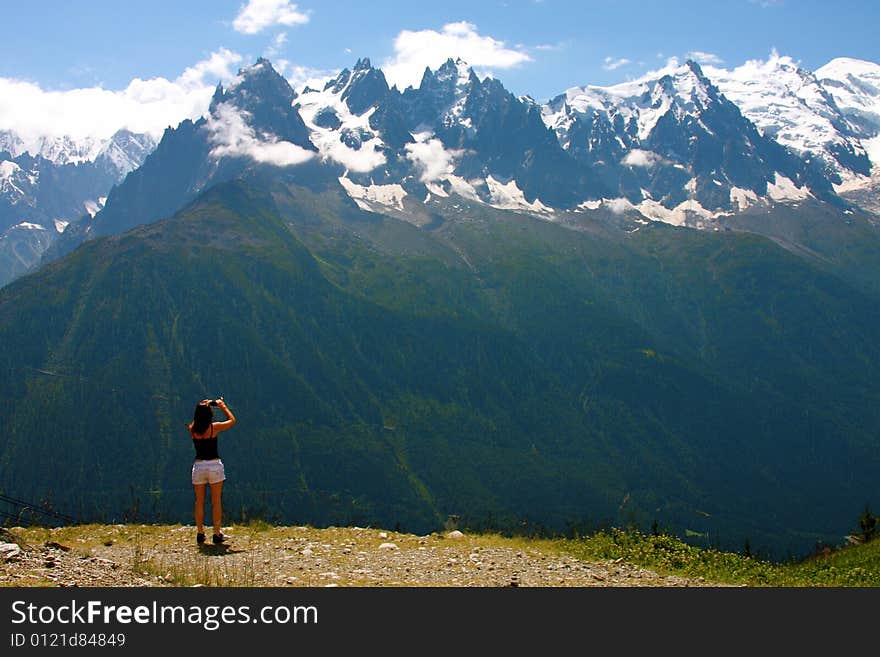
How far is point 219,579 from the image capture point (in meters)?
21.1

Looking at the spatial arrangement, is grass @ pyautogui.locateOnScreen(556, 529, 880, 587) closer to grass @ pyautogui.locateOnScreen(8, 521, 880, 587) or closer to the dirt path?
grass @ pyautogui.locateOnScreen(8, 521, 880, 587)

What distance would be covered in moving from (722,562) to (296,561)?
556 inches

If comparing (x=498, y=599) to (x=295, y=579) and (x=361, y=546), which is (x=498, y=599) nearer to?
(x=295, y=579)

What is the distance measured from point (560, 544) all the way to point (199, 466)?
13.5 metres

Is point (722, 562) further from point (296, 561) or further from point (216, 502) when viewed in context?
point (216, 502)

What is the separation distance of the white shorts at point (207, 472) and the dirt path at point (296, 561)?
2.27m

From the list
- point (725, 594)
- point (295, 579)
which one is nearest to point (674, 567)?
point (725, 594)

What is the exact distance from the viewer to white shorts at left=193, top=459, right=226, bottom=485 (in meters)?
27.6

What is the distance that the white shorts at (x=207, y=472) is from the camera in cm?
2761

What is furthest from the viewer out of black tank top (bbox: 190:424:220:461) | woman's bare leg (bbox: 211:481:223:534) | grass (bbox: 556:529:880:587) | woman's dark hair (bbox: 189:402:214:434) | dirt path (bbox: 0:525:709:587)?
black tank top (bbox: 190:424:220:461)

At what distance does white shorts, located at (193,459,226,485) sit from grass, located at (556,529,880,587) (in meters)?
12.6

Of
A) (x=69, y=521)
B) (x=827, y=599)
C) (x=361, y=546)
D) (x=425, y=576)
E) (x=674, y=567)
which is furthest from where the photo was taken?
(x=69, y=521)

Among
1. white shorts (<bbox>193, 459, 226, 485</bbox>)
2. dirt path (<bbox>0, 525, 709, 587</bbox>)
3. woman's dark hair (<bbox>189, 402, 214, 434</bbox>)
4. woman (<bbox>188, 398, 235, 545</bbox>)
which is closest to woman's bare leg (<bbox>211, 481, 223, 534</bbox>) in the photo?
woman (<bbox>188, 398, 235, 545</bbox>)

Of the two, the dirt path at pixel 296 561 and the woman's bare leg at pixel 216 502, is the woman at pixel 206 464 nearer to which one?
the woman's bare leg at pixel 216 502
